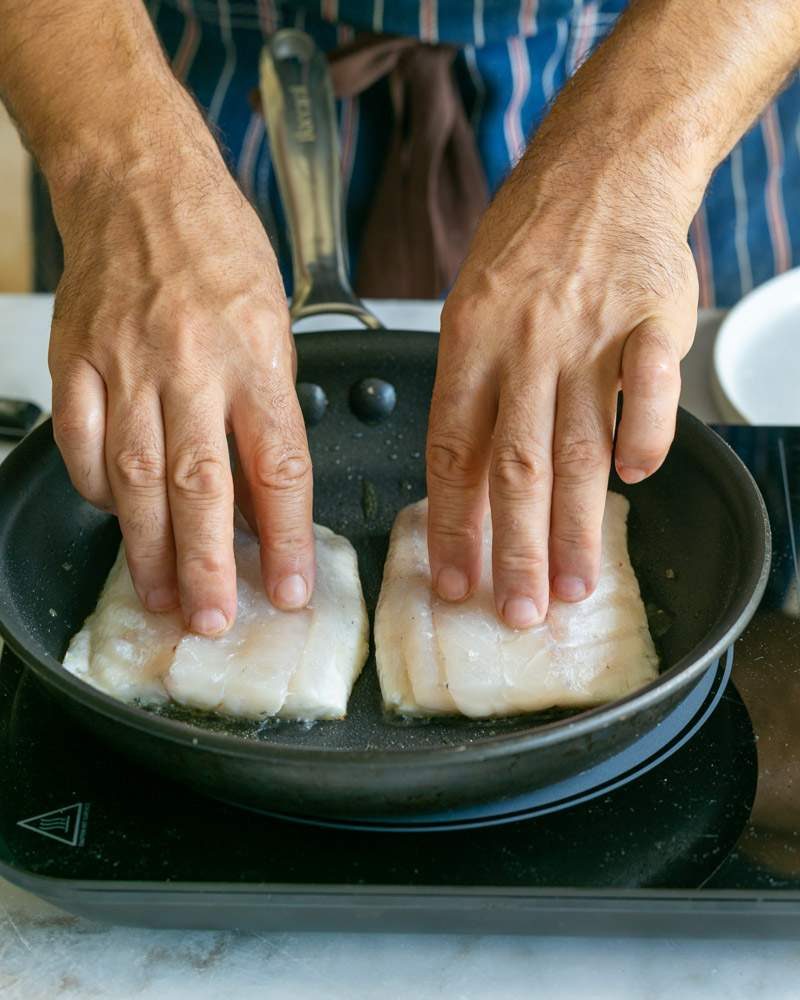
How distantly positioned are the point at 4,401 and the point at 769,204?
4.29 ft

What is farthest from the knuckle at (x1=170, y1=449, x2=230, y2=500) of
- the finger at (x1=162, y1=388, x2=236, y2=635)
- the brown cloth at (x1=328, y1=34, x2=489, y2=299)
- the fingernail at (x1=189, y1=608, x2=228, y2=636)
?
the brown cloth at (x1=328, y1=34, x2=489, y2=299)

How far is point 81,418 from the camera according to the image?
97cm

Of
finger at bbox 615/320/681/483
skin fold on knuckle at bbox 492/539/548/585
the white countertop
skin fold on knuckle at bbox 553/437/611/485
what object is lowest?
the white countertop

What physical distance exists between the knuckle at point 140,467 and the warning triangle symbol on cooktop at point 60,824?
10.9 inches

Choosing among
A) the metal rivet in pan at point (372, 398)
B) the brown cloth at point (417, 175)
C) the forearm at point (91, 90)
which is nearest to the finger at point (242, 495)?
the metal rivet in pan at point (372, 398)

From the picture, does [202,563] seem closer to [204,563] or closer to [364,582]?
[204,563]

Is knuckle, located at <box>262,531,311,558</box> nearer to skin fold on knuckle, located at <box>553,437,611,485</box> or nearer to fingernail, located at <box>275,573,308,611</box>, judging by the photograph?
fingernail, located at <box>275,573,308,611</box>

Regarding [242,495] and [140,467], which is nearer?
[140,467]

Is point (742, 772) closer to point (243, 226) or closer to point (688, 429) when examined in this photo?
point (688, 429)

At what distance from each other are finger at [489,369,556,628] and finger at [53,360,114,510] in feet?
1.17

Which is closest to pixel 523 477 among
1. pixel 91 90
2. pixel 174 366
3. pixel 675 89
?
pixel 174 366

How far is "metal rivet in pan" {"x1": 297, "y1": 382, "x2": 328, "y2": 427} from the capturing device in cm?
127

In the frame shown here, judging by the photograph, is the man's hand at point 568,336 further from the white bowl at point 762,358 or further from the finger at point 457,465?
the white bowl at point 762,358

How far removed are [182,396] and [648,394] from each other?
401mm
